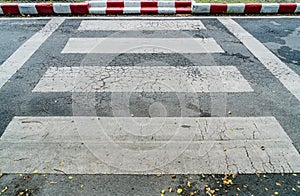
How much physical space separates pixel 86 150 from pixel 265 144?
230 cm

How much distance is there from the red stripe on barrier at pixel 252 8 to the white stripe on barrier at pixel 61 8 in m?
5.73

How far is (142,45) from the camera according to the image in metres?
6.15

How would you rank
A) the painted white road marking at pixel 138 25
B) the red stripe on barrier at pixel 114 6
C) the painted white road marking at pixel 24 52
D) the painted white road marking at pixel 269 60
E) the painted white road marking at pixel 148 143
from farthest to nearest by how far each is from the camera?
the red stripe on barrier at pixel 114 6
the painted white road marking at pixel 138 25
the painted white road marking at pixel 24 52
the painted white road marking at pixel 269 60
the painted white road marking at pixel 148 143

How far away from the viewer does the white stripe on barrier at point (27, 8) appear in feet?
26.8

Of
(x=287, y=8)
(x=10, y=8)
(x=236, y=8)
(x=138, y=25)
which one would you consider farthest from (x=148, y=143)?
(x=287, y=8)

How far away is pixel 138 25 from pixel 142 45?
5.13ft

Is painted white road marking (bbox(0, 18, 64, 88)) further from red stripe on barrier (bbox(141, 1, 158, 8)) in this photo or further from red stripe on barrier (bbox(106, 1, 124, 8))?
red stripe on barrier (bbox(141, 1, 158, 8))

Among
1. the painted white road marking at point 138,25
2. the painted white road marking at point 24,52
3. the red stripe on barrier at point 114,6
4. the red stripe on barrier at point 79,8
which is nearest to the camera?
the painted white road marking at point 24,52

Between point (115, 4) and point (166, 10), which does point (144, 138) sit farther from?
point (115, 4)

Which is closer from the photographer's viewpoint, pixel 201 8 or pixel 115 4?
pixel 201 8

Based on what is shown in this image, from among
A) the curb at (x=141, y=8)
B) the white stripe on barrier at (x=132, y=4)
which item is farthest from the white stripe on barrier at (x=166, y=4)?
the white stripe on barrier at (x=132, y=4)

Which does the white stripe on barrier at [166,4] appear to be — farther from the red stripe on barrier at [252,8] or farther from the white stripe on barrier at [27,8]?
the white stripe on barrier at [27,8]

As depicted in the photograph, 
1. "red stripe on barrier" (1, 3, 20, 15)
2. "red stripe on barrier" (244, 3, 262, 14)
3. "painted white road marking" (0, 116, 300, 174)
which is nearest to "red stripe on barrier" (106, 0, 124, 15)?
"red stripe on barrier" (1, 3, 20, 15)

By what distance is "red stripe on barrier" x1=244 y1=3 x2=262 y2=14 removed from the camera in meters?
8.37
